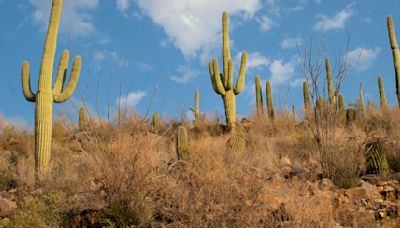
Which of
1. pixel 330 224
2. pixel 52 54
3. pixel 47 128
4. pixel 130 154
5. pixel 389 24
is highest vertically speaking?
pixel 389 24

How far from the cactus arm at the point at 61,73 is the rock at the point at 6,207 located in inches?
173

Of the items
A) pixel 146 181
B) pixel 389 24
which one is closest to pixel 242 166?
pixel 146 181

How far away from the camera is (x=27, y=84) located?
12547mm

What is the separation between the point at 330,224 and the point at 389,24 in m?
12.6

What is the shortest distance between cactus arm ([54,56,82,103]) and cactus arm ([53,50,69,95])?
0.49 feet

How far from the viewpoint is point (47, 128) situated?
457 inches

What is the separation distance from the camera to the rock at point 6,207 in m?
8.09

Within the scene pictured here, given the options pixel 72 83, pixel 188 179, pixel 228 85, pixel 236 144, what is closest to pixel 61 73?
pixel 72 83

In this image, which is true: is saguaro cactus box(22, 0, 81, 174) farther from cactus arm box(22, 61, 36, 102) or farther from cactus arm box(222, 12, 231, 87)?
cactus arm box(222, 12, 231, 87)

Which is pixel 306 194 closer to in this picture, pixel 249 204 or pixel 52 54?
pixel 249 204

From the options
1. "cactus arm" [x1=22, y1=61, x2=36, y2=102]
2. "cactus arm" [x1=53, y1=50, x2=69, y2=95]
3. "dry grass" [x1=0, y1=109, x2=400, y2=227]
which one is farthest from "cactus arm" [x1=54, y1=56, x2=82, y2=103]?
"dry grass" [x1=0, y1=109, x2=400, y2=227]

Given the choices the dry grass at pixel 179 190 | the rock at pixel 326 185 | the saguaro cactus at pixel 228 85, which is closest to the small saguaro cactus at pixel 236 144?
the dry grass at pixel 179 190

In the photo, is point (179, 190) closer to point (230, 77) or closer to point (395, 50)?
point (230, 77)

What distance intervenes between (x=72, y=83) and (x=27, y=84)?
1.19m
